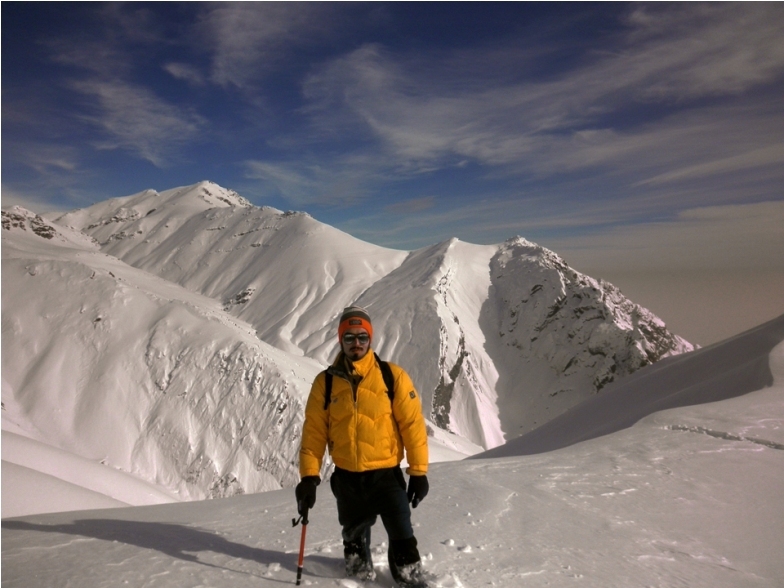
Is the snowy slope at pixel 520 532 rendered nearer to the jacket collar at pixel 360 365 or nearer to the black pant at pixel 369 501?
the black pant at pixel 369 501

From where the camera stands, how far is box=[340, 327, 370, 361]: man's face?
379cm

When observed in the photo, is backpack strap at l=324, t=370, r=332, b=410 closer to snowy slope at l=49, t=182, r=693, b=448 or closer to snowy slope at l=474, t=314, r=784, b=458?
snowy slope at l=474, t=314, r=784, b=458

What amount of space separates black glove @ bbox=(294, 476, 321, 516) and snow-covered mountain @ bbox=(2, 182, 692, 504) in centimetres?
2389

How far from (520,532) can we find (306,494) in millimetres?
2283

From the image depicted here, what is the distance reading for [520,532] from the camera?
464 centimetres

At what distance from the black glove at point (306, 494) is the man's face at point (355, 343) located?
1065 mm

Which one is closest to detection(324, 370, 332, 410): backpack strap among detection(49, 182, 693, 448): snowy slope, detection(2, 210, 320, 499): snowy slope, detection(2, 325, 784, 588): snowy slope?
detection(2, 325, 784, 588): snowy slope

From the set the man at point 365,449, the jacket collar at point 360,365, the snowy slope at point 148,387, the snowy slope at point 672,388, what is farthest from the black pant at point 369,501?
the snowy slope at point 148,387

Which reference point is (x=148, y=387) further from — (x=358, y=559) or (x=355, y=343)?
(x=355, y=343)

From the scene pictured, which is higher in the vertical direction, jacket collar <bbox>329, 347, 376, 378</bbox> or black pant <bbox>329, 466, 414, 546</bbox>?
jacket collar <bbox>329, 347, 376, 378</bbox>

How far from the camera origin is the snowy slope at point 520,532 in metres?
3.82

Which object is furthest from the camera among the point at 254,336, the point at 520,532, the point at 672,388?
the point at 254,336

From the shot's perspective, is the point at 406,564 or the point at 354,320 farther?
the point at 354,320

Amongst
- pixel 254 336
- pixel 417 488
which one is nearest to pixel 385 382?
pixel 417 488
